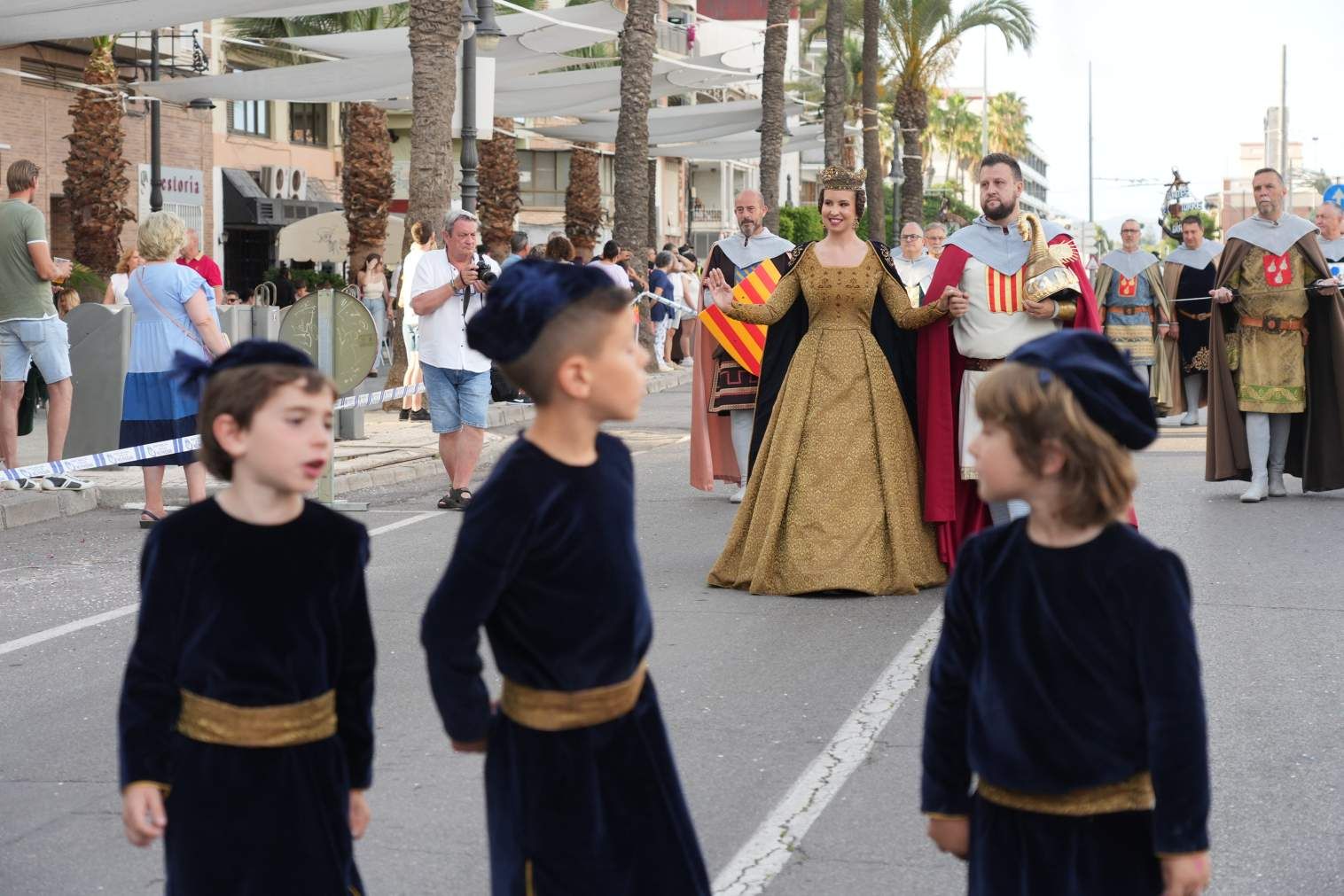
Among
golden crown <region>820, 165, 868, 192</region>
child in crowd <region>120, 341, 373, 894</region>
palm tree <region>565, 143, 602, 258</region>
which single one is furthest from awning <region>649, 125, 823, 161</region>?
child in crowd <region>120, 341, 373, 894</region>

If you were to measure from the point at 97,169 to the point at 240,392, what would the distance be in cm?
3368

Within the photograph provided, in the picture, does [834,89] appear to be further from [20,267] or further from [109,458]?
[109,458]

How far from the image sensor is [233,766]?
3.20 meters

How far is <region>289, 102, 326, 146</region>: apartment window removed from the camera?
5166cm

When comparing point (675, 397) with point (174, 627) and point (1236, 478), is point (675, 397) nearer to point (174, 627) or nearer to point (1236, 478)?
point (1236, 478)

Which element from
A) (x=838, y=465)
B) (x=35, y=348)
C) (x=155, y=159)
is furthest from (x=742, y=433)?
(x=155, y=159)

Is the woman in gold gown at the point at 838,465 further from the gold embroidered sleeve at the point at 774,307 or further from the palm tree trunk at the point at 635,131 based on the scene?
the palm tree trunk at the point at 635,131

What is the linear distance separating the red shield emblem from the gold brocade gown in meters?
4.49

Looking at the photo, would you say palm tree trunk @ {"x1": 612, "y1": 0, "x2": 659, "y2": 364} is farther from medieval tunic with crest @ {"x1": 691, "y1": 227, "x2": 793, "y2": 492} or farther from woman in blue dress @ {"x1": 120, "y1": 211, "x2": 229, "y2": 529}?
woman in blue dress @ {"x1": 120, "y1": 211, "x2": 229, "y2": 529}

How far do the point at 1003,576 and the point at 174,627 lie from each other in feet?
4.59

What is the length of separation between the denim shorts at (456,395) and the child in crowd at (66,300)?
830 cm

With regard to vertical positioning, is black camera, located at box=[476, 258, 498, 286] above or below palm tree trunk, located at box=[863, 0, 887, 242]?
below

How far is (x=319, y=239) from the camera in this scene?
3988 cm

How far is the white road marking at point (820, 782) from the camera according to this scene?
15.8 feet
